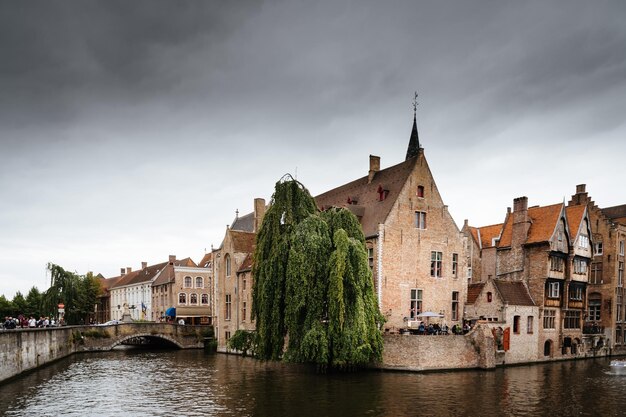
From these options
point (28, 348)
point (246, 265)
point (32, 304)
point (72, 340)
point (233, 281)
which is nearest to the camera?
point (28, 348)

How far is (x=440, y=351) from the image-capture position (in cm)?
3312

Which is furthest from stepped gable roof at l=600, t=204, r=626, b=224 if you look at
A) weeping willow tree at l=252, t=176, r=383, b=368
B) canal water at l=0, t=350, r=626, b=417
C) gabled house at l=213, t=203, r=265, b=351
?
weeping willow tree at l=252, t=176, r=383, b=368

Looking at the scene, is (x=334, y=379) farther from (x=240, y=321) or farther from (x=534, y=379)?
(x=240, y=321)

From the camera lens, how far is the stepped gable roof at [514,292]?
3838 cm

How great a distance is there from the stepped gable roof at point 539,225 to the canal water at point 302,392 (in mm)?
9874

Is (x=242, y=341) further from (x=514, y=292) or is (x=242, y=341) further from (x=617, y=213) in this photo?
(x=617, y=213)

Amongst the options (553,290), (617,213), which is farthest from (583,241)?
(617,213)

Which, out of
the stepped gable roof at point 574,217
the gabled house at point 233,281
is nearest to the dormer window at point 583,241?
the stepped gable roof at point 574,217

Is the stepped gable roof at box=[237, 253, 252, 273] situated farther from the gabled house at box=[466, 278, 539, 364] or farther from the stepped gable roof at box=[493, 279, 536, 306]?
the stepped gable roof at box=[493, 279, 536, 306]

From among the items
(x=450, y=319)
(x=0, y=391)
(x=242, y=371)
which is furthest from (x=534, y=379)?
(x=0, y=391)

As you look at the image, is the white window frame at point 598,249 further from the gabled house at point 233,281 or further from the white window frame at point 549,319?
the gabled house at point 233,281

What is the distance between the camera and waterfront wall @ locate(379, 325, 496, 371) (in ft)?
106

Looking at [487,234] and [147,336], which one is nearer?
[487,234]

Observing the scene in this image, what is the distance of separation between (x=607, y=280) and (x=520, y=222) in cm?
1292
